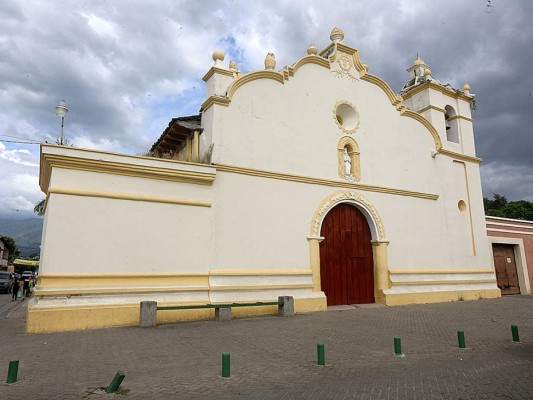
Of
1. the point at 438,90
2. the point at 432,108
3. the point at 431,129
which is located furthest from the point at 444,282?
the point at 438,90

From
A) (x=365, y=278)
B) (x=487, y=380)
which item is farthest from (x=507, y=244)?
(x=487, y=380)

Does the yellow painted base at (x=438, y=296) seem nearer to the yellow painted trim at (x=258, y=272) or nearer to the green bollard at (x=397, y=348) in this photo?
the yellow painted trim at (x=258, y=272)

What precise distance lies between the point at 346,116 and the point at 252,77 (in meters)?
4.59

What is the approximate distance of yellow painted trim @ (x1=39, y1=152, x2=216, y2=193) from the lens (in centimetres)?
1011

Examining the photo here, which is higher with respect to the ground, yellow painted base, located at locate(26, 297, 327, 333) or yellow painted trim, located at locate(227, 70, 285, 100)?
yellow painted trim, located at locate(227, 70, 285, 100)

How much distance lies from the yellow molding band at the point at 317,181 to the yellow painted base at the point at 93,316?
4.29 meters

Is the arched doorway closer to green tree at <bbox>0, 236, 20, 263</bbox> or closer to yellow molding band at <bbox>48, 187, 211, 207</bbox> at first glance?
yellow molding band at <bbox>48, 187, 211, 207</bbox>

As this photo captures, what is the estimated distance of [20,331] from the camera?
9.93 metres

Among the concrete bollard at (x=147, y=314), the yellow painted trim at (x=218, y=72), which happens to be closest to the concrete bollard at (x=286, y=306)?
the concrete bollard at (x=147, y=314)

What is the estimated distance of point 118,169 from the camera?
1080 centimetres

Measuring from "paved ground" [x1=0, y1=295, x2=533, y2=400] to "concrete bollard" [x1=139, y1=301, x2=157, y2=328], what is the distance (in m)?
0.34

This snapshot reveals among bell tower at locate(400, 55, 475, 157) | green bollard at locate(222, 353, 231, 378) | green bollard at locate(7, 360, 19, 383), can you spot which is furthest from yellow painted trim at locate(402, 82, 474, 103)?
green bollard at locate(7, 360, 19, 383)

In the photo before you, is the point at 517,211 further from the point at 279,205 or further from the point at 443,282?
the point at 279,205

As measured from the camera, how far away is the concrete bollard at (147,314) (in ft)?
32.6
